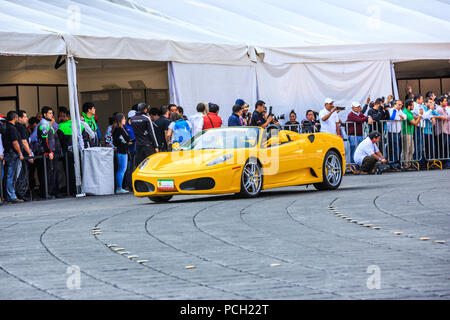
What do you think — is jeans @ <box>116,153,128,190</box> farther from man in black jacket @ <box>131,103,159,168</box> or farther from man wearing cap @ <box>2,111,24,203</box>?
man wearing cap @ <box>2,111,24,203</box>

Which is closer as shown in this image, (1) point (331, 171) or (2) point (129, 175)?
(1) point (331, 171)

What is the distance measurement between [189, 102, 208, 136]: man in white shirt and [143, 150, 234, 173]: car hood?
3.37 meters

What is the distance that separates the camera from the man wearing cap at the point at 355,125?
21.1m

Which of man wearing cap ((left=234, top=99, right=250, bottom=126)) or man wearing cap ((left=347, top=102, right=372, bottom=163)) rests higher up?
man wearing cap ((left=234, top=99, right=250, bottom=126))

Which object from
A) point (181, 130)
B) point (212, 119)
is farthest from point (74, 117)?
point (212, 119)

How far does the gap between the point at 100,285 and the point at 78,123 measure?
36.4ft

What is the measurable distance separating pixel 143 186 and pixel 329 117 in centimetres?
771

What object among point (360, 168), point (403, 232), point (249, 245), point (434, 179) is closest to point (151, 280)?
point (249, 245)

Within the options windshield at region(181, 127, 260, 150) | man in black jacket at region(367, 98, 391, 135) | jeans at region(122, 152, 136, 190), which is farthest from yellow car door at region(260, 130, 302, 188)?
man in black jacket at region(367, 98, 391, 135)

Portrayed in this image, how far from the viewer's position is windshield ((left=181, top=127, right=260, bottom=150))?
1441cm

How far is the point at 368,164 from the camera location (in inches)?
811

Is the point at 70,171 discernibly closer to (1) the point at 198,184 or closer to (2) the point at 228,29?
(1) the point at 198,184

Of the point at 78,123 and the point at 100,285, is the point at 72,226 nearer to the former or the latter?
the point at 100,285

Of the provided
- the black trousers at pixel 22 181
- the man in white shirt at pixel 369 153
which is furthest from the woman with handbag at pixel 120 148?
the man in white shirt at pixel 369 153
